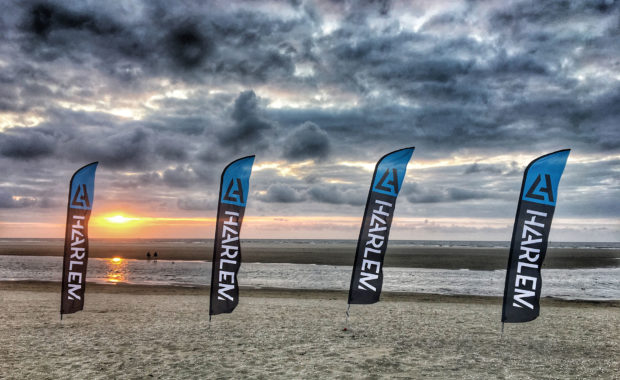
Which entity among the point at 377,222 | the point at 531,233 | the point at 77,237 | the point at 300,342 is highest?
the point at 377,222

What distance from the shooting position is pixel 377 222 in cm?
1277

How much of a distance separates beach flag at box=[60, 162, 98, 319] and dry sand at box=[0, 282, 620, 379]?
1034 millimetres

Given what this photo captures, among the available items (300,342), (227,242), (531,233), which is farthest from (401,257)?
(227,242)

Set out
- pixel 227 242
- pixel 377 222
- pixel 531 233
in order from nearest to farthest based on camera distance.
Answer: pixel 531 233 < pixel 377 222 < pixel 227 242

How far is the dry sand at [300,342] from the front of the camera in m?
9.58

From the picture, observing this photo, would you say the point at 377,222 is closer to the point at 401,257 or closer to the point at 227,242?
the point at 227,242

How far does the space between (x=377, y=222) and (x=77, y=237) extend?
32.7 feet

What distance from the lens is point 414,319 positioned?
16031 millimetres

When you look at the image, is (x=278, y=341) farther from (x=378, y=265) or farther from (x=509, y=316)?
(x=509, y=316)

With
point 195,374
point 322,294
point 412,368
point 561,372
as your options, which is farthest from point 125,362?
point 322,294

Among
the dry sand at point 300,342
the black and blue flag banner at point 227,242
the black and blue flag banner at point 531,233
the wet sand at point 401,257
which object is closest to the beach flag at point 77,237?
the dry sand at point 300,342

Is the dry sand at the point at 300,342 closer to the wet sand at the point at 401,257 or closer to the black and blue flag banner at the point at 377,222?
the black and blue flag banner at the point at 377,222

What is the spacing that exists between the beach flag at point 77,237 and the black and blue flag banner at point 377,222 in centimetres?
923

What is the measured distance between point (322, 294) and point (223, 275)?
40.9 feet
